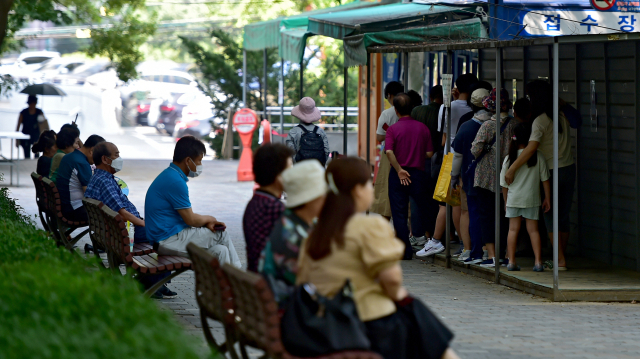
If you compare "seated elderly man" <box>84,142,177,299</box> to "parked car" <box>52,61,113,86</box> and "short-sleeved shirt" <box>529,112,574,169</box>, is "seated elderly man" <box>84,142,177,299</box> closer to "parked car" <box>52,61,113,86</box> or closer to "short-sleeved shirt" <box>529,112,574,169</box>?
"short-sleeved shirt" <box>529,112,574,169</box>

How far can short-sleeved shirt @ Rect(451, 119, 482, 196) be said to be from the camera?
8.45m

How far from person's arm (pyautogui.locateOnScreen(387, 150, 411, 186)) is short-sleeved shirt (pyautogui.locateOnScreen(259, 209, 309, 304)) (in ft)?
16.7

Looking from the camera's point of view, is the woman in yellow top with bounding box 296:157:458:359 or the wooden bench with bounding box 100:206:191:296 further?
the wooden bench with bounding box 100:206:191:296

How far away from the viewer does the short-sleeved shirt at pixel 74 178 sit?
8.73 metres

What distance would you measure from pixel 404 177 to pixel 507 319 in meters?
2.76

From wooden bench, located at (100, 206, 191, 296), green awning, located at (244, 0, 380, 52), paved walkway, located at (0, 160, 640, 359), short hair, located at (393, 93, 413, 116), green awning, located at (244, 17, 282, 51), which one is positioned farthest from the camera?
green awning, located at (244, 17, 282, 51)

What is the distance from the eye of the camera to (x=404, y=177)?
9227 mm

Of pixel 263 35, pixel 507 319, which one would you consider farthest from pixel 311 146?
pixel 263 35

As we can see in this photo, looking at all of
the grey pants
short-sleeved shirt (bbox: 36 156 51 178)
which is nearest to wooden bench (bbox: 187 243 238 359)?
the grey pants

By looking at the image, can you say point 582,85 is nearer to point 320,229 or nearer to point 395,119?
point 395,119

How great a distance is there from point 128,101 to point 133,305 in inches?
1411

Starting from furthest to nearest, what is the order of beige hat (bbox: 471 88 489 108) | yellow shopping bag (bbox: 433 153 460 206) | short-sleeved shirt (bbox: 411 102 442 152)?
short-sleeved shirt (bbox: 411 102 442 152) < yellow shopping bag (bbox: 433 153 460 206) < beige hat (bbox: 471 88 489 108)

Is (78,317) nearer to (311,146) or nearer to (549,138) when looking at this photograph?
(549,138)

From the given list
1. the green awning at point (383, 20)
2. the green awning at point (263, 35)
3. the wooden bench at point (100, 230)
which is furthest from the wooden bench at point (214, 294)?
the green awning at point (263, 35)
